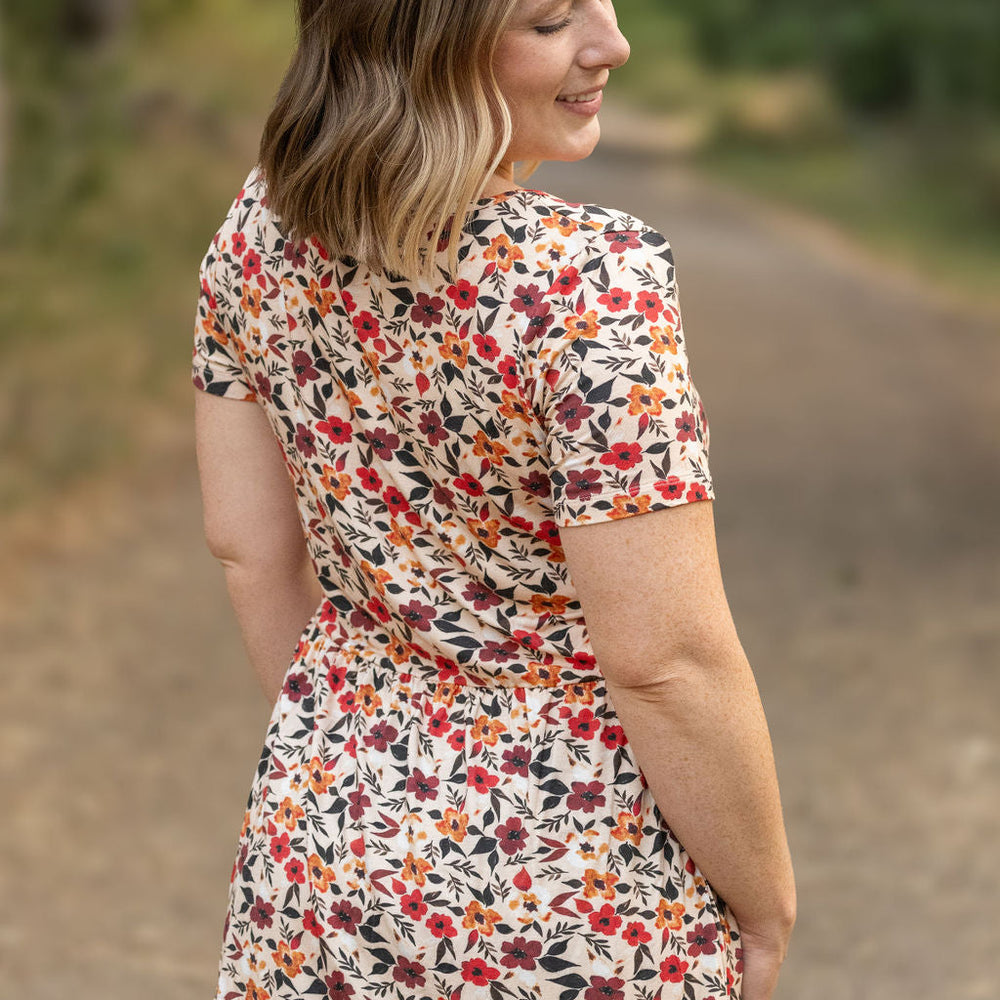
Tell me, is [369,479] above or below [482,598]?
above

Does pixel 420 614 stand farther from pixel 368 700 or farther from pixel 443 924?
pixel 443 924

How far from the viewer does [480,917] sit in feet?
3.96

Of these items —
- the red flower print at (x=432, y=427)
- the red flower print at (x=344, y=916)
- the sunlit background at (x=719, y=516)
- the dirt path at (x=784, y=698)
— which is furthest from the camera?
the sunlit background at (x=719, y=516)

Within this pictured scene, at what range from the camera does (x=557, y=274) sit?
1.05 metres

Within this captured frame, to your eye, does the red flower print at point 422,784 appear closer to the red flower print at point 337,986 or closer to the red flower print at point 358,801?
the red flower print at point 358,801

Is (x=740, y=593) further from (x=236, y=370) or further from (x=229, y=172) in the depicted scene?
(x=229, y=172)

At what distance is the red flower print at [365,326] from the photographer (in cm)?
115

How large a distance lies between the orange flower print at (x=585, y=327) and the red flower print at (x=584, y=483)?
0.33 feet

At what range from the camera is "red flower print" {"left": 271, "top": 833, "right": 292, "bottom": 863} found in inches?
50.7

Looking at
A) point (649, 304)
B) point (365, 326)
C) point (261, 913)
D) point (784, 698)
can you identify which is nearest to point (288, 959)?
point (261, 913)

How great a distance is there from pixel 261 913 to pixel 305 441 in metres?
0.44

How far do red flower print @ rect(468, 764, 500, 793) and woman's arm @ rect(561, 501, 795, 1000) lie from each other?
0.43ft

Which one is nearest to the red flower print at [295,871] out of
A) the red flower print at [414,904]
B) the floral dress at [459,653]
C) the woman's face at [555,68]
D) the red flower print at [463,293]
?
the floral dress at [459,653]

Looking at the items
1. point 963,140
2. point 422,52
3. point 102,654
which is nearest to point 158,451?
point 102,654
